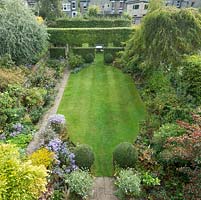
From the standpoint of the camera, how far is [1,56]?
19.9m

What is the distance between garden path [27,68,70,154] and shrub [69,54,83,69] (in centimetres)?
79

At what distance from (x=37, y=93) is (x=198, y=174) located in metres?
11.0

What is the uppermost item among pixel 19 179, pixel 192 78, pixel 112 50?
pixel 192 78

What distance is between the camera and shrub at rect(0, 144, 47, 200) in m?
7.02

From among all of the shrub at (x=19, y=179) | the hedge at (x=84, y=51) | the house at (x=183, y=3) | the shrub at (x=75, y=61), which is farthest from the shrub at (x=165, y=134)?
the house at (x=183, y=3)

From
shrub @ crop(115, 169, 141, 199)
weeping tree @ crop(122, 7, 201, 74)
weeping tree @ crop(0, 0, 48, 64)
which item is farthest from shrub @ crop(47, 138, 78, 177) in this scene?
weeping tree @ crop(0, 0, 48, 64)

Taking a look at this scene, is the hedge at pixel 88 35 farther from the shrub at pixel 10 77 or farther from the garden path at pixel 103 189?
the garden path at pixel 103 189

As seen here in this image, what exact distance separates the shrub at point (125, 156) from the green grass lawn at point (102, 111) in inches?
40.0

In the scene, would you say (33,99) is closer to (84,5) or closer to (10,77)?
(10,77)

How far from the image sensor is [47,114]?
16281mm

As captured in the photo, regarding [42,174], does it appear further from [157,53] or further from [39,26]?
[39,26]

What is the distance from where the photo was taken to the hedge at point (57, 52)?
2685cm

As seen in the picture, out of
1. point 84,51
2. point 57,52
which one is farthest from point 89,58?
point 57,52

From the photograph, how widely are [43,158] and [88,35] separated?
68.1ft
